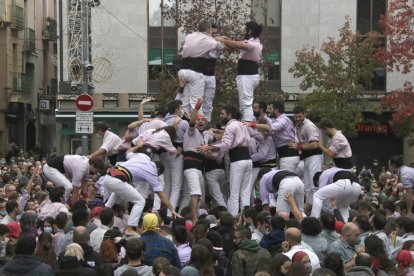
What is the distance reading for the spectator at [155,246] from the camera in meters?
10.6

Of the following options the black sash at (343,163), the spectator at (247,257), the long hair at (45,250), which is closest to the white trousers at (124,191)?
the long hair at (45,250)

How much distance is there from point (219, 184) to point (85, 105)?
328 inches

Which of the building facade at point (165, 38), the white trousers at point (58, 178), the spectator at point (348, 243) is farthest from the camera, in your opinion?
the building facade at point (165, 38)

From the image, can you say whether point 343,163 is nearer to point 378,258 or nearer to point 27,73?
point 378,258

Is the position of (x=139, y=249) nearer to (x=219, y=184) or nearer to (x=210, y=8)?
(x=219, y=184)

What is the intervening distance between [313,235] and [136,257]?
2.37m

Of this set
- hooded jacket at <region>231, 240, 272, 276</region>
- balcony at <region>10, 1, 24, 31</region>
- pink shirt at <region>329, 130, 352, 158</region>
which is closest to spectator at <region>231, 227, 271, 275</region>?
hooded jacket at <region>231, 240, 272, 276</region>

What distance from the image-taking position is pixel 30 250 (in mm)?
9805

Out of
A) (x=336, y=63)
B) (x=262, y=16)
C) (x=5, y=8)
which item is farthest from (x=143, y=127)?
(x=5, y=8)

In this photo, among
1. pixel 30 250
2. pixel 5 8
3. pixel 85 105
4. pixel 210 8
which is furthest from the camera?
pixel 5 8

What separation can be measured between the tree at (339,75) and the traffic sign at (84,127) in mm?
15994

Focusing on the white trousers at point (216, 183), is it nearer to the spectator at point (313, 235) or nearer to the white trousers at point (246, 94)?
the white trousers at point (246, 94)

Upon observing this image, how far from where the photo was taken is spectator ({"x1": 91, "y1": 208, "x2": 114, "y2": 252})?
1159cm

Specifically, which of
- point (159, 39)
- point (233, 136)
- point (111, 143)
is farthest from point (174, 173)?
point (159, 39)
